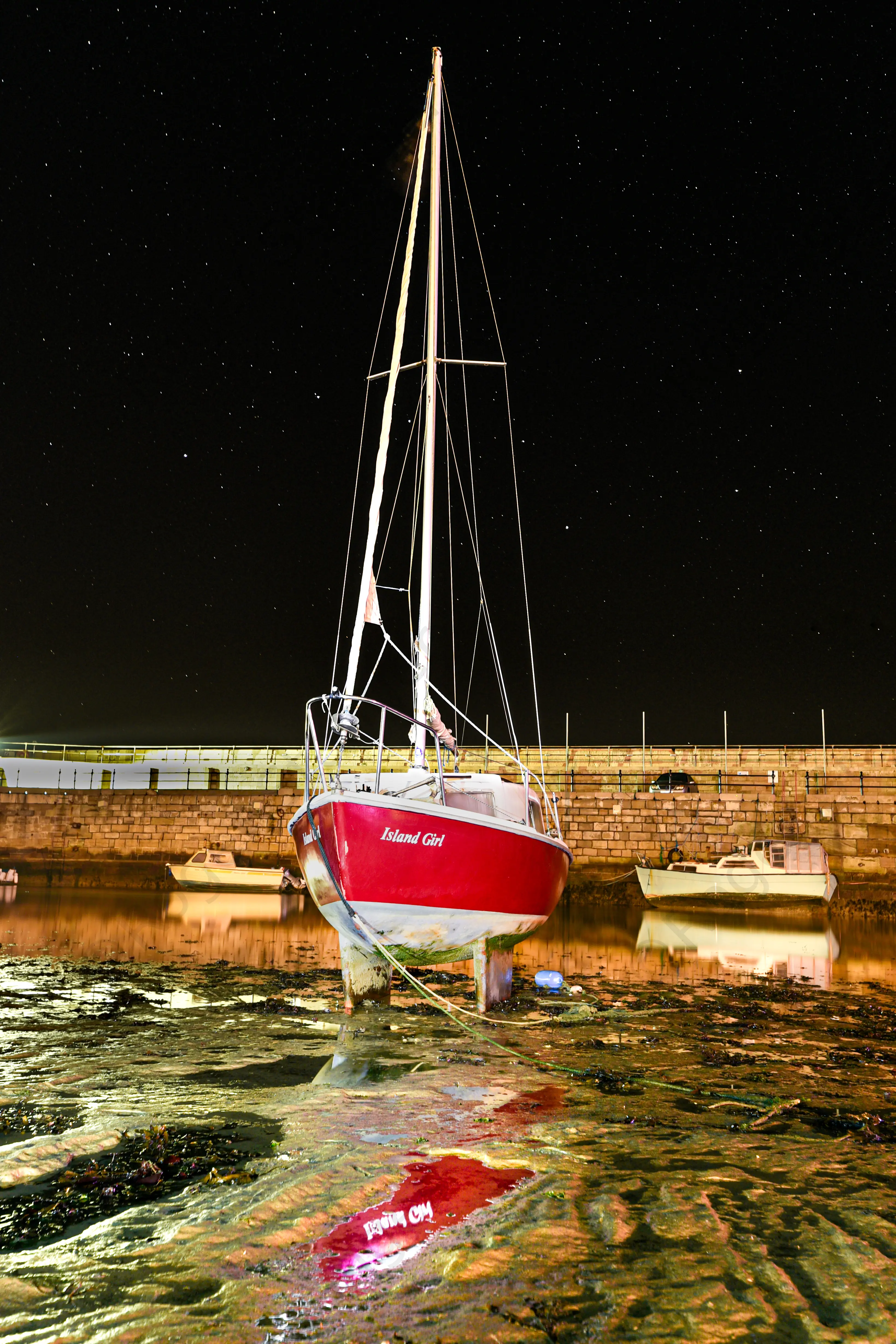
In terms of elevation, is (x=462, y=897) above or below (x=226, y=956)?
above

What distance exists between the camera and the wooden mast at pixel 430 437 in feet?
30.8

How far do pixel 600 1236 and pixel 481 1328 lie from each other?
3.04 ft

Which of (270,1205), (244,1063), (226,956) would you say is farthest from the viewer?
(226,956)

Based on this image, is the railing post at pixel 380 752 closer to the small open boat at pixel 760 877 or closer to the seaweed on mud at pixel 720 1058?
the seaweed on mud at pixel 720 1058

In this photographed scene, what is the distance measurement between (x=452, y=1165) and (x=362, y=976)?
4.76 meters

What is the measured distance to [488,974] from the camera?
866cm

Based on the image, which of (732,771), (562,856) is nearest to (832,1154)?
(562,856)

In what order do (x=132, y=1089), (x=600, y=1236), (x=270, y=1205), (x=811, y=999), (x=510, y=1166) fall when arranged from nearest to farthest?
(x=600, y=1236), (x=270, y=1205), (x=510, y=1166), (x=132, y=1089), (x=811, y=999)

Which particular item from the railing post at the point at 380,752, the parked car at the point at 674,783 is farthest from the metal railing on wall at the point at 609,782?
the railing post at the point at 380,752

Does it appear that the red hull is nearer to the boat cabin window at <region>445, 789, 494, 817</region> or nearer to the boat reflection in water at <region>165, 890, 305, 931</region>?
the boat cabin window at <region>445, 789, 494, 817</region>

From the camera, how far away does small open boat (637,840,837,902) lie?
2095 centimetres

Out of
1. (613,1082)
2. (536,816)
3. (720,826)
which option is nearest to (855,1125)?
(613,1082)

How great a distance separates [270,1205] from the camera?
3.68 m

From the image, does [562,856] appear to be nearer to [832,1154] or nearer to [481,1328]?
[832,1154]
